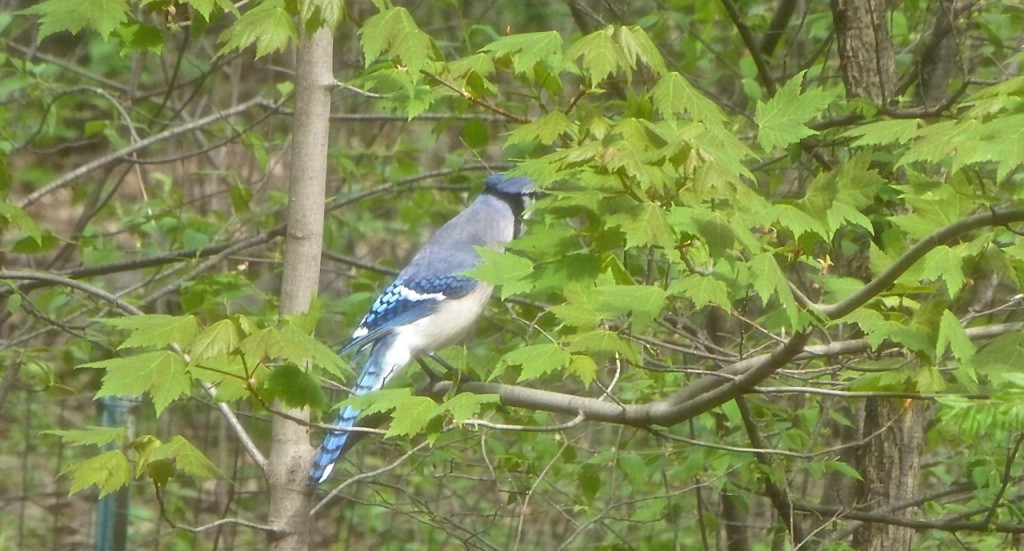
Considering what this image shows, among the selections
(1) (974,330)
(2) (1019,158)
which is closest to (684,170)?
(2) (1019,158)

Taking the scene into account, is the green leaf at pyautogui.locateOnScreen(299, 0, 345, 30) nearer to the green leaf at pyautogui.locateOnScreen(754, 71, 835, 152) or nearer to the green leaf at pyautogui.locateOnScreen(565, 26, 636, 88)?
the green leaf at pyautogui.locateOnScreen(565, 26, 636, 88)

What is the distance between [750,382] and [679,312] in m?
0.85

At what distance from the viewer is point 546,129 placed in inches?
85.6

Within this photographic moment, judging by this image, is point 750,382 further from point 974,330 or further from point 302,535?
point 302,535

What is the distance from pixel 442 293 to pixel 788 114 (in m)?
1.78

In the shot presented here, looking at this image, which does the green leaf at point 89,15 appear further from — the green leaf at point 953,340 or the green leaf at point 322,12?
the green leaf at point 953,340

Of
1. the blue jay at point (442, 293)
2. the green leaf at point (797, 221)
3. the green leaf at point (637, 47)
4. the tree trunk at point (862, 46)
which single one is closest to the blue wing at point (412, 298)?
the blue jay at point (442, 293)

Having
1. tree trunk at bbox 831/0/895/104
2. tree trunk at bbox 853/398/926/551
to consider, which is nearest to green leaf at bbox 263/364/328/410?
tree trunk at bbox 853/398/926/551

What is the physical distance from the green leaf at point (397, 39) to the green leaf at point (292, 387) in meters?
0.56

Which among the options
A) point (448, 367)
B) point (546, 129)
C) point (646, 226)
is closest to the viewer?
point (646, 226)

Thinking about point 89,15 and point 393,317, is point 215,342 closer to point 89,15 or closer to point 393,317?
point 89,15

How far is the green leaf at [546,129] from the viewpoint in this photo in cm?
216

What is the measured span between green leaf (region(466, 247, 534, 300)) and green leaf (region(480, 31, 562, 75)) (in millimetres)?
329

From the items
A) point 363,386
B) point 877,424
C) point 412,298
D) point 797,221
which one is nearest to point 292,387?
point 797,221
